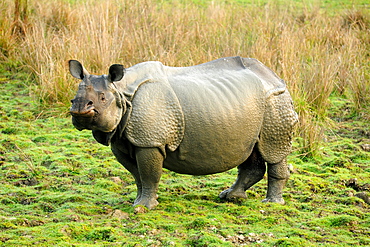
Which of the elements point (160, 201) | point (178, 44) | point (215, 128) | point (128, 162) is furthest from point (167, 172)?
point (178, 44)

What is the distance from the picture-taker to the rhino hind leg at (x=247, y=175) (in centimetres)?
523

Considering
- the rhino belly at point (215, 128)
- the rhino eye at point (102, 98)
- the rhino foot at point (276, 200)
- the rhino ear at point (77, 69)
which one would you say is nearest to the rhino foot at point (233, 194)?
the rhino foot at point (276, 200)

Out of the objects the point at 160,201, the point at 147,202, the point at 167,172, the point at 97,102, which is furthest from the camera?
the point at 167,172

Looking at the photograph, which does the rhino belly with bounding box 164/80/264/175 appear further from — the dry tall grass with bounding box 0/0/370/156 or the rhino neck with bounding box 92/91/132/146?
the dry tall grass with bounding box 0/0/370/156

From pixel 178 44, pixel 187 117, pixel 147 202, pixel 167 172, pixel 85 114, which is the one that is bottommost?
pixel 167 172

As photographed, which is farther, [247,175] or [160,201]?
[247,175]

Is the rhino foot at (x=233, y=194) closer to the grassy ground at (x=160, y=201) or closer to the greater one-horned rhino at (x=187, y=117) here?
the grassy ground at (x=160, y=201)

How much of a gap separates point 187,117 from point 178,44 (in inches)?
192

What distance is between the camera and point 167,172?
20.6 feet

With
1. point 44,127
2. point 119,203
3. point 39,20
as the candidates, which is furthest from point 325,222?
point 39,20

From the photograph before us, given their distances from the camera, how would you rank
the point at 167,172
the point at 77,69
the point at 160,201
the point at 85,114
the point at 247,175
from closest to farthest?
the point at 85,114 → the point at 77,69 → the point at 160,201 → the point at 247,175 → the point at 167,172

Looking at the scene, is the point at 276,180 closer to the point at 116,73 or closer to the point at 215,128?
the point at 215,128

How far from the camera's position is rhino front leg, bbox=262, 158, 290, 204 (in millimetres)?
5148

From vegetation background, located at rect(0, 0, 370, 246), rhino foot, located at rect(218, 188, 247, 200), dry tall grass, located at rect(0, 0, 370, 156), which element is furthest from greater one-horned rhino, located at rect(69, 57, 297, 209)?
dry tall grass, located at rect(0, 0, 370, 156)
